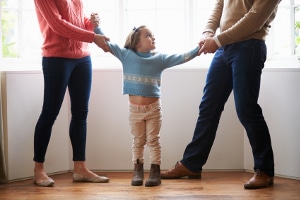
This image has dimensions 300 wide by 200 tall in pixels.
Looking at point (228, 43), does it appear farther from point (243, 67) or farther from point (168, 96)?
point (168, 96)

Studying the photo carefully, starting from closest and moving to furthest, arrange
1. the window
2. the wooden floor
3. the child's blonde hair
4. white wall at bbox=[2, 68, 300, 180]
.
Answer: the wooden floor, the child's blonde hair, white wall at bbox=[2, 68, 300, 180], the window

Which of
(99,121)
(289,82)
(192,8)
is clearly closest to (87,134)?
(99,121)

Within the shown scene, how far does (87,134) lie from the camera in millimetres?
4191

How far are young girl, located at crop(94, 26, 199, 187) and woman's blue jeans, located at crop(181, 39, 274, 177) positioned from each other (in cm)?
22

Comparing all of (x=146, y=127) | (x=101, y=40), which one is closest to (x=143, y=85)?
(x=146, y=127)

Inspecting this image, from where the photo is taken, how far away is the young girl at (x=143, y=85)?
3633mm

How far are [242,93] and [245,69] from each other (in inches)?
5.9

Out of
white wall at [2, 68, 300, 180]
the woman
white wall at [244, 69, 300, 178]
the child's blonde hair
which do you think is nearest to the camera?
the woman

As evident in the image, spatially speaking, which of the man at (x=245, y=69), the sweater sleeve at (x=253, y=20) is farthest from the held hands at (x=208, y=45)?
the sweater sleeve at (x=253, y=20)

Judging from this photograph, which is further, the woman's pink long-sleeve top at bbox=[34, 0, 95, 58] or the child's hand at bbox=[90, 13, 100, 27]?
the child's hand at bbox=[90, 13, 100, 27]

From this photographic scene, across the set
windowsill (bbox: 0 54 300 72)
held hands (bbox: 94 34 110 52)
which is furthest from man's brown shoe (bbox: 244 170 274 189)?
held hands (bbox: 94 34 110 52)

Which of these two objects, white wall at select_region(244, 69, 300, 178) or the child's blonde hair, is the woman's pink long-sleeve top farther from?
white wall at select_region(244, 69, 300, 178)

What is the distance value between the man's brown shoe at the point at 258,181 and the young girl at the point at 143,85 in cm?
58

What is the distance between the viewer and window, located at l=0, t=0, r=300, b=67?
4145 millimetres
